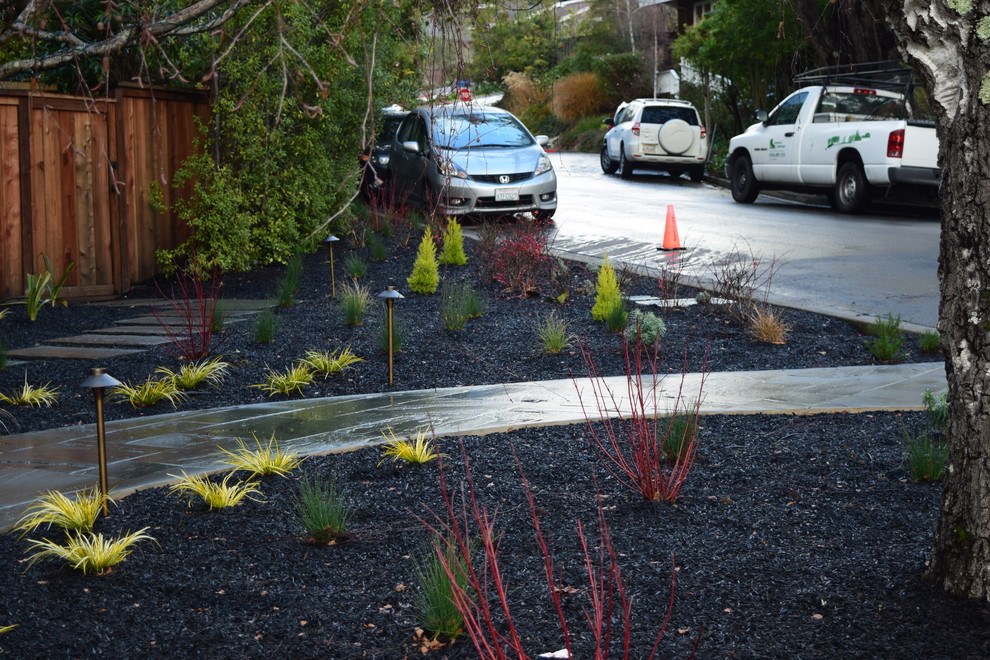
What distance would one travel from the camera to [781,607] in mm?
3318

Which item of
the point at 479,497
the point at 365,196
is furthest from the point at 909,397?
the point at 365,196

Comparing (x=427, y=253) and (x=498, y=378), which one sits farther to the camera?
(x=427, y=253)

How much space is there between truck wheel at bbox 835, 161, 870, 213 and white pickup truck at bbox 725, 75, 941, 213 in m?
0.02

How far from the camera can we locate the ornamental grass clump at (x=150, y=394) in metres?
6.52

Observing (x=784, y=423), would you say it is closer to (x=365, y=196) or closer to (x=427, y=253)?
(x=427, y=253)

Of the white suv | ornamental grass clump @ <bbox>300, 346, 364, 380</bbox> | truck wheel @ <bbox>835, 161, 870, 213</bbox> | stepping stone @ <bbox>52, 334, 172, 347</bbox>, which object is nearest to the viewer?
ornamental grass clump @ <bbox>300, 346, 364, 380</bbox>

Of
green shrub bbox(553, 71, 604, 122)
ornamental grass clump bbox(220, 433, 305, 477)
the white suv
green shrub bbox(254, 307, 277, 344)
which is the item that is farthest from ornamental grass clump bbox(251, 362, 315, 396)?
green shrub bbox(553, 71, 604, 122)

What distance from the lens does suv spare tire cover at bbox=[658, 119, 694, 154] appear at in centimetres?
2533

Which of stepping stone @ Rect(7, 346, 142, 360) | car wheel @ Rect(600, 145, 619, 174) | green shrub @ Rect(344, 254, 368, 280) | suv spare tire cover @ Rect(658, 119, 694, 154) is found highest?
suv spare tire cover @ Rect(658, 119, 694, 154)

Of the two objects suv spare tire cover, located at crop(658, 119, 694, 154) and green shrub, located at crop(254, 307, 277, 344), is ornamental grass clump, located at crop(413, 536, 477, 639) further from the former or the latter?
suv spare tire cover, located at crop(658, 119, 694, 154)

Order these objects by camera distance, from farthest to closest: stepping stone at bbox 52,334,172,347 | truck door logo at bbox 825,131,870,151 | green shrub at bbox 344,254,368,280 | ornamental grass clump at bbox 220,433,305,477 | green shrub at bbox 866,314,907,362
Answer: truck door logo at bbox 825,131,870,151 → green shrub at bbox 344,254,368,280 → stepping stone at bbox 52,334,172,347 → green shrub at bbox 866,314,907,362 → ornamental grass clump at bbox 220,433,305,477

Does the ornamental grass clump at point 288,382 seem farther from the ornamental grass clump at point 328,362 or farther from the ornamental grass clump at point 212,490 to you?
the ornamental grass clump at point 212,490

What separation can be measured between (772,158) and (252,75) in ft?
37.0

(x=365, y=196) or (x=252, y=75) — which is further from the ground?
(x=252, y=75)
